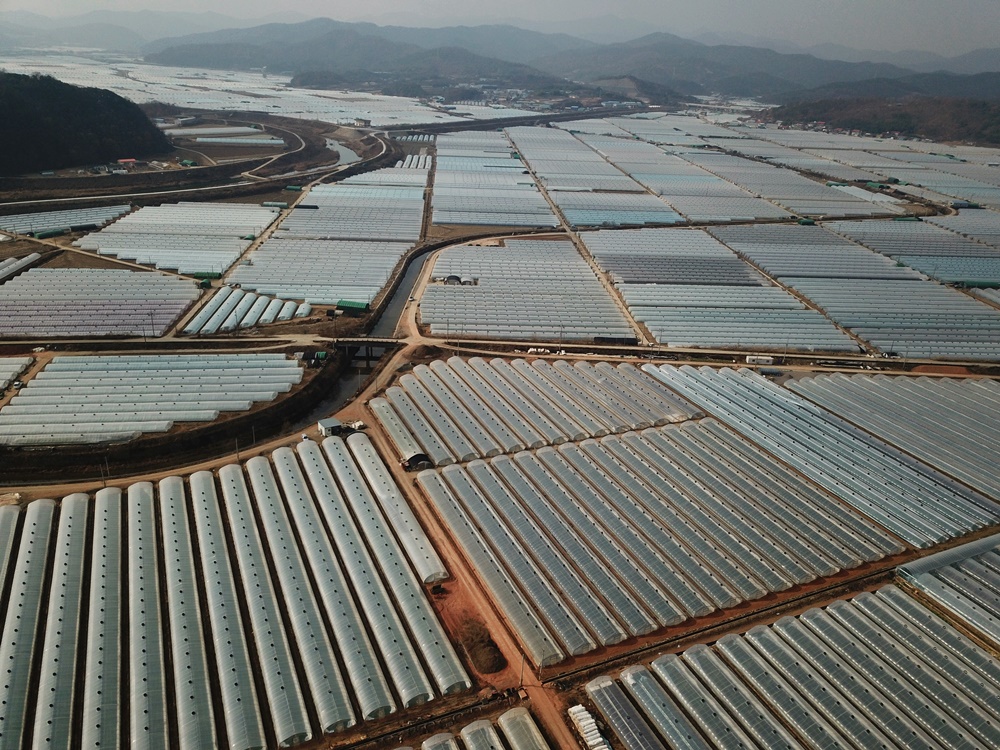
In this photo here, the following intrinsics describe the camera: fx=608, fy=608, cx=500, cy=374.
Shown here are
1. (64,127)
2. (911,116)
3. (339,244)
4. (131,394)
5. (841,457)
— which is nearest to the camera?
(841,457)

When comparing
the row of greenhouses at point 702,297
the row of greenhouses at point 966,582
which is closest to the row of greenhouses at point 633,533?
the row of greenhouses at point 966,582

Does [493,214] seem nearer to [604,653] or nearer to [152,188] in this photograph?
A: [152,188]

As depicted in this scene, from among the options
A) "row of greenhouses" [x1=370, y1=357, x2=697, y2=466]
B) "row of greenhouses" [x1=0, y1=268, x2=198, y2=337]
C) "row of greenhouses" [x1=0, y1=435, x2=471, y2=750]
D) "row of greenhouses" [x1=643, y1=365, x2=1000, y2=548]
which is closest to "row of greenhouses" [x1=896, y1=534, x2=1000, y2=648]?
"row of greenhouses" [x1=643, y1=365, x2=1000, y2=548]

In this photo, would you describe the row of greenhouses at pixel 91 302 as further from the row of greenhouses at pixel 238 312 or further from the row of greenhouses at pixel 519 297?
the row of greenhouses at pixel 519 297

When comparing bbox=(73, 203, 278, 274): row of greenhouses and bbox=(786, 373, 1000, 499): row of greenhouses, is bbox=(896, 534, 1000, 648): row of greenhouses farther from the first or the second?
bbox=(73, 203, 278, 274): row of greenhouses

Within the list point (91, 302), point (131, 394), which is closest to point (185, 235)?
point (91, 302)

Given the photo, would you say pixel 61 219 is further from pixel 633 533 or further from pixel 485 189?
pixel 633 533
